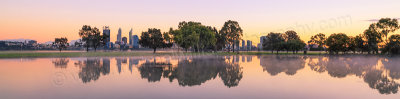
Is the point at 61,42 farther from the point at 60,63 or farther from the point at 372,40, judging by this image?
the point at 372,40

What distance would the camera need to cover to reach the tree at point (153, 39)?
96125 mm

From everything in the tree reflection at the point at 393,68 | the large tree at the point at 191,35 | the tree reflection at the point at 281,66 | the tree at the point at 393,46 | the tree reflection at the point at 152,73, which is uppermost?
the large tree at the point at 191,35

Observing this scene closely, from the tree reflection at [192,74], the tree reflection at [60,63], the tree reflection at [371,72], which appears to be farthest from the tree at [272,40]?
the tree reflection at [192,74]

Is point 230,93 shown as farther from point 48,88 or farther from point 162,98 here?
point 48,88

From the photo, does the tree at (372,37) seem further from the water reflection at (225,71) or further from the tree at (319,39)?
the water reflection at (225,71)

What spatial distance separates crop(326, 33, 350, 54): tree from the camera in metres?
87.2

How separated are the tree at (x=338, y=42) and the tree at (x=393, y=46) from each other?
12.1 meters

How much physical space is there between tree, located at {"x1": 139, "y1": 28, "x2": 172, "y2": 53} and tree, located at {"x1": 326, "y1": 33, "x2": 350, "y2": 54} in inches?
2549

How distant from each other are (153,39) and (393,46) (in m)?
85.2

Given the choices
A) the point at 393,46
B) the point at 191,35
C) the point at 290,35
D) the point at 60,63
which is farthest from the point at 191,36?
the point at 290,35

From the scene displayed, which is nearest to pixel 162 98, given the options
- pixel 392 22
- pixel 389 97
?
pixel 389 97

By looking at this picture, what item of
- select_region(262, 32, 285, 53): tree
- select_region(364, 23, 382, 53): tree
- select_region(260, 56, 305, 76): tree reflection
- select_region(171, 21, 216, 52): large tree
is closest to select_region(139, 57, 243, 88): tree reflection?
select_region(260, 56, 305, 76): tree reflection

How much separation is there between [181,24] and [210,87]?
8108 centimetres

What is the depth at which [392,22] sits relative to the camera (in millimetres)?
84375
